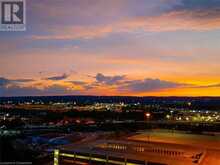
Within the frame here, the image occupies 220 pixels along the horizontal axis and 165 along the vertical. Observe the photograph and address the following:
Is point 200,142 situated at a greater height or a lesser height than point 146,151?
greater

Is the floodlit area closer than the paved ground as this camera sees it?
No

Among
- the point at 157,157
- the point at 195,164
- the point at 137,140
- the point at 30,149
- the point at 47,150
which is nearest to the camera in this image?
the point at 195,164

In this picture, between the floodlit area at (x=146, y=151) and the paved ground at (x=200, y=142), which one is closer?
the paved ground at (x=200, y=142)

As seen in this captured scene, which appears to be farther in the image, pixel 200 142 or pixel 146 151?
pixel 200 142

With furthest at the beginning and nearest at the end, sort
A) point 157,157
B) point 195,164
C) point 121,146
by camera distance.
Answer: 1. point 121,146
2. point 157,157
3. point 195,164

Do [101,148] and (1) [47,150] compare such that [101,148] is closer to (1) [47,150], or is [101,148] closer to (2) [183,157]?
(2) [183,157]

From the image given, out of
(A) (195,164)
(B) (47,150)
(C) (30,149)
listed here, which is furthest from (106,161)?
(C) (30,149)

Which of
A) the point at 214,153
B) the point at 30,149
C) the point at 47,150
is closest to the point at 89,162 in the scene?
the point at 214,153

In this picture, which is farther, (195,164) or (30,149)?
(30,149)

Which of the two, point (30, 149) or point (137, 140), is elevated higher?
point (137, 140)
